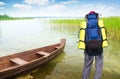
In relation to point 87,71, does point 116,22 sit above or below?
above

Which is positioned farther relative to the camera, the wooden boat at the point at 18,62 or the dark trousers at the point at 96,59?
the wooden boat at the point at 18,62

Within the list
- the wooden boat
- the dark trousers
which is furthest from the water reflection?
the dark trousers

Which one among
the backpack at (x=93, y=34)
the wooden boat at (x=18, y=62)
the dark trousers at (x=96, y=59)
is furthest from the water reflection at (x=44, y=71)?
the backpack at (x=93, y=34)

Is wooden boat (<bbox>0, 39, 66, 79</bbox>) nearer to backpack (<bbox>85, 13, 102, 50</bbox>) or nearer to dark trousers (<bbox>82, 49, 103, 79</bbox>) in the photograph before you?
dark trousers (<bbox>82, 49, 103, 79</bbox>)

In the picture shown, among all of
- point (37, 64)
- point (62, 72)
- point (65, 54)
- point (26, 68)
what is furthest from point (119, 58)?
point (26, 68)

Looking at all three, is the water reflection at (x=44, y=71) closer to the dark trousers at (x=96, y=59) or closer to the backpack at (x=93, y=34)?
the dark trousers at (x=96, y=59)

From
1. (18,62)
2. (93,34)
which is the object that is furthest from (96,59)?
(18,62)

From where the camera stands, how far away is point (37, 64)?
6.88 m

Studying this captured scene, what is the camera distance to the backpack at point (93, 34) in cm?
448

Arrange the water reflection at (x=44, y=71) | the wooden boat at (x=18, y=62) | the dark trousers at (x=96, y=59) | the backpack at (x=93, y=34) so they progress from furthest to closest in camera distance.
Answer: the water reflection at (x=44, y=71), the wooden boat at (x=18, y=62), the dark trousers at (x=96, y=59), the backpack at (x=93, y=34)

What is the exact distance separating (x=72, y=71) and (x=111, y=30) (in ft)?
25.0

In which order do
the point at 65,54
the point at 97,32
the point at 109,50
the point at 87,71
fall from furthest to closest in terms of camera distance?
the point at 109,50 → the point at 65,54 → the point at 87,71 → the point at 97,32

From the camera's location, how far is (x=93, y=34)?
4469 millimetres

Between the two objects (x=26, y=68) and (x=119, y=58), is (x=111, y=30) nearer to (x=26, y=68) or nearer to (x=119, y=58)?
(x=119, y=58)
